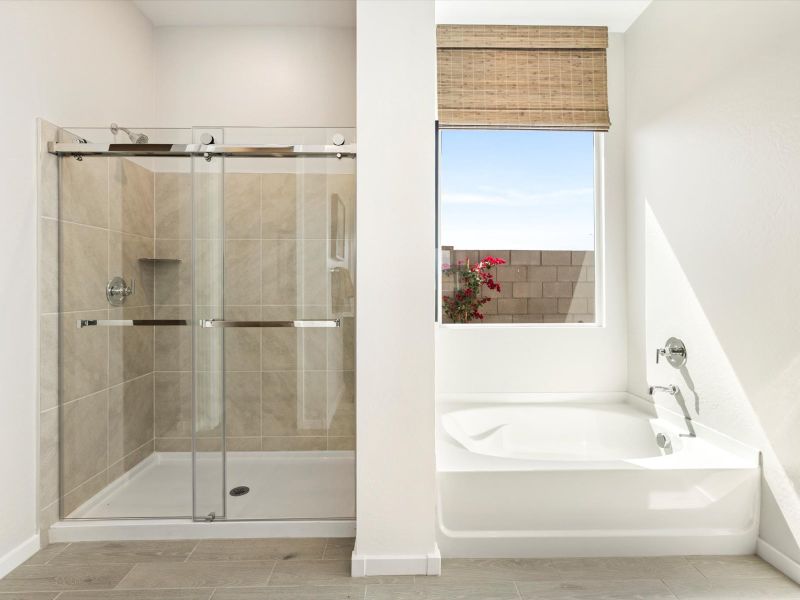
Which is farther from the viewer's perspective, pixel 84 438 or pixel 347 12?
pixel 347 12

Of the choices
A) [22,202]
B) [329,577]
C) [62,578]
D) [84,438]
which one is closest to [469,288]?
[329,577]

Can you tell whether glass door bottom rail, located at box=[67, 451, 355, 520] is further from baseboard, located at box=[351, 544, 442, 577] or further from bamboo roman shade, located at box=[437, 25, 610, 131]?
bamboo roman shade, located at box=[437, 25, 610, 131]

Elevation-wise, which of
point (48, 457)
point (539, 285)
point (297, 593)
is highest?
point (539, 285)

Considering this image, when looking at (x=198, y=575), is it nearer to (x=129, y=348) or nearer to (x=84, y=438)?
(x=84, y=438)

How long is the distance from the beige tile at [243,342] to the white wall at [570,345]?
3.67 feet

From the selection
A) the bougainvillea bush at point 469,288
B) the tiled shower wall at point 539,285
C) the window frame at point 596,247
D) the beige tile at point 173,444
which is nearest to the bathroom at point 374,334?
the beige tile at point 173,444

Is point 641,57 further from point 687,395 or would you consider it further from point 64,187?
point 64,187

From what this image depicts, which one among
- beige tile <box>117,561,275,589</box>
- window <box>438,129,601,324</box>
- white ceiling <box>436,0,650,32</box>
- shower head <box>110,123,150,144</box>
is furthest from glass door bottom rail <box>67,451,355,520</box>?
white ceiling <box>436,0,650,32</box>

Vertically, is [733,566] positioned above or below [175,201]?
below

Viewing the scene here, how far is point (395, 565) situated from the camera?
6.25ft

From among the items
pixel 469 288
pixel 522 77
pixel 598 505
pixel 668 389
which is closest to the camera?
pixel 598 505

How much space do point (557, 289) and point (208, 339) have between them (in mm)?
1948

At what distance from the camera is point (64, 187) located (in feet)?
7.21

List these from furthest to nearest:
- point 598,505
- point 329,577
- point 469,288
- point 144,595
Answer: point 469,288 < point 598,505 < point 329,577 < point 144,595
